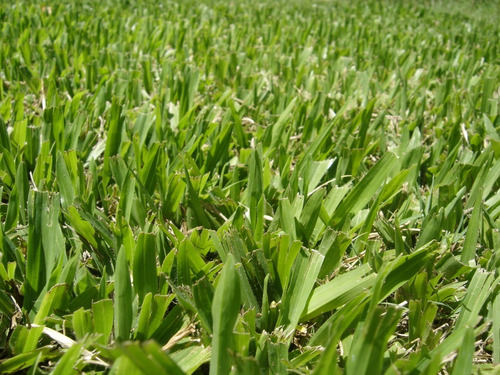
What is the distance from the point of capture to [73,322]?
76cm

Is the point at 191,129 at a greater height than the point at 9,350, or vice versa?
the point at 191,129

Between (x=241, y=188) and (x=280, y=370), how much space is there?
0.64 meters

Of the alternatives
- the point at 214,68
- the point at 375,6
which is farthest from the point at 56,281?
the point at 375,6

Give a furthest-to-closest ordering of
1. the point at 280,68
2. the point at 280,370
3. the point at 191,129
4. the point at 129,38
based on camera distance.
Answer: the point at 129,38
the point at 280,68
the point at 191,129
the point at 280,370

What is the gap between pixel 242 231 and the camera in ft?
3.30

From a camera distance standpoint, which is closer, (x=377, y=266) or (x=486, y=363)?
(x=486, y=363)

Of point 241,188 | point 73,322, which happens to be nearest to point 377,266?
point 241,188

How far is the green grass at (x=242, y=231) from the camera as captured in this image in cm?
76

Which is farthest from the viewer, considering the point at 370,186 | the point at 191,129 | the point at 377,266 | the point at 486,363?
the point at 191,129

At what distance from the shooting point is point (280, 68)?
256cm

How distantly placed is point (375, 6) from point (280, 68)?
430 cm

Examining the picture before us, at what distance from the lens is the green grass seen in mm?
761

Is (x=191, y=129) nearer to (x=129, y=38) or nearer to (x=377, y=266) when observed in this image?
(x=377, y=266)

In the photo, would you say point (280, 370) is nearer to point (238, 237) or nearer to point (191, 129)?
point (238, 237)
